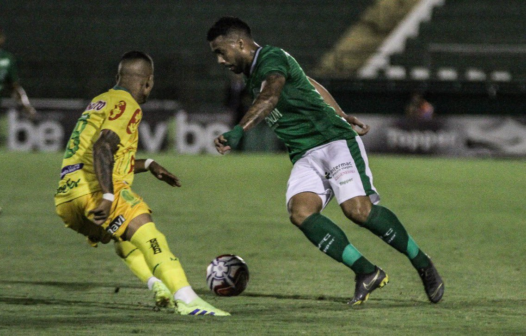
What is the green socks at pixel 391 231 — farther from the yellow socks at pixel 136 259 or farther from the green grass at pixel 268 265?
the yellow socks at pixel 136 259

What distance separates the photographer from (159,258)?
17.6 ft

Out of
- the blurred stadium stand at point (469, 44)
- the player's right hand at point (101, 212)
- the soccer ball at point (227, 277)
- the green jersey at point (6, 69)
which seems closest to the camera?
the player's right hand at point (101, 212)

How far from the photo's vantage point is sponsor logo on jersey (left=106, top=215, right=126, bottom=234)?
211 inches

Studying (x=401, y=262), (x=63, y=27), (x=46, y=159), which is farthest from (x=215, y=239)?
(x=63, y=27)

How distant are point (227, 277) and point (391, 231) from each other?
44.2 inches

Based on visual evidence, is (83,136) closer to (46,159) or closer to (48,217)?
(48,217)

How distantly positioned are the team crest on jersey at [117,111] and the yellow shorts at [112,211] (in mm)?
423

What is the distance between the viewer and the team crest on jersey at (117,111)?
5.32 metres

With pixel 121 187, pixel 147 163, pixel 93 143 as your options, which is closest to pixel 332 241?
pixel 147 163

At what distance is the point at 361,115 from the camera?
21.4 m

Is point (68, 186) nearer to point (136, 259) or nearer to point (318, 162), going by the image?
point (136, 259)

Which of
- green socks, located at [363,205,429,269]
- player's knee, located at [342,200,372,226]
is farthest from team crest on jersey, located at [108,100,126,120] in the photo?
green socks, located at [363,205,429,269]

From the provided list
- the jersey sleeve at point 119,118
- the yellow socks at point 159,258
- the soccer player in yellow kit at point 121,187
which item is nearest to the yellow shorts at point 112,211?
the soccer player in yellow kit at point 121,187

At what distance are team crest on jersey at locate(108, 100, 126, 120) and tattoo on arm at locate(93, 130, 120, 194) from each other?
156mm
